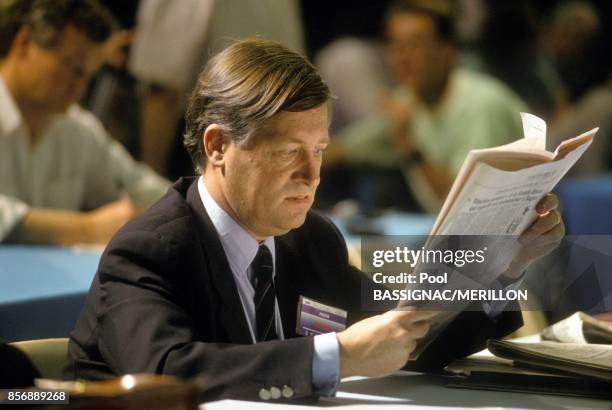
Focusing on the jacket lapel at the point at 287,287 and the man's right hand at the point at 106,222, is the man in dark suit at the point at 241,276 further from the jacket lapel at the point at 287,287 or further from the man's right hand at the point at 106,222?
the man's right hand at the point at 106,222

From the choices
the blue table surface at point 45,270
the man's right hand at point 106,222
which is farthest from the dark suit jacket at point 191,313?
the man's right hand at point 106,222

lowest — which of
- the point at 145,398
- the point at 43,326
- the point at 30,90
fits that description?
the point at 145,398

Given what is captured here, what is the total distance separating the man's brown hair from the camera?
1.73 m

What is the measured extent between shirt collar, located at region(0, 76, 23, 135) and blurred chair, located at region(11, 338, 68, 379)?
1.77 m

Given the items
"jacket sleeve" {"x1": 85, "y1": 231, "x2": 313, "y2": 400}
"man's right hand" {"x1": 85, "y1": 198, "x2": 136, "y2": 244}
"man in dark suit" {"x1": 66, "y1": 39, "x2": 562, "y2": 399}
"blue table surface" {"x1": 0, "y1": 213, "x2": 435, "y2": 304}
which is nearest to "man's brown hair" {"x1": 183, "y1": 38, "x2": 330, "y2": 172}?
"man in dark suit" {"x1": 66, "y1": 39, "x2": 562, "y2": 399}

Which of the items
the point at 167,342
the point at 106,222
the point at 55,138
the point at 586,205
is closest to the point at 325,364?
the point at 167,342

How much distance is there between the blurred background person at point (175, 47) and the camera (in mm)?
3916

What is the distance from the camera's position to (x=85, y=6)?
3357 mm

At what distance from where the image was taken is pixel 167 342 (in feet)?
5.20

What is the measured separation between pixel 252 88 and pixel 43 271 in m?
1.18

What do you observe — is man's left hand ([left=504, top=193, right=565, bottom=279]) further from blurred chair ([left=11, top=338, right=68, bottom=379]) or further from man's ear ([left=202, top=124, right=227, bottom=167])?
blurred chair ([left=11, top=338, right=68, bottom=379])

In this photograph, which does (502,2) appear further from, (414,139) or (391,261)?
(391,261)

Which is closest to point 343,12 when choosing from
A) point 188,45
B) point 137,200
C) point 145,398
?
point 188,45

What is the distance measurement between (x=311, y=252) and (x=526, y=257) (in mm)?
429
